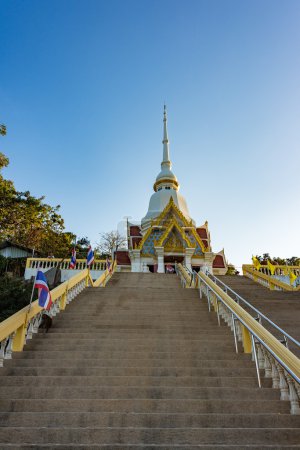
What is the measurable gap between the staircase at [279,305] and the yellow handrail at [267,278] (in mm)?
864

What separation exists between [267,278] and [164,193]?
17.8 meters

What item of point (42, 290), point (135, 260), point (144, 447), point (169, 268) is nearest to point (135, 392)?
point (144, 447)

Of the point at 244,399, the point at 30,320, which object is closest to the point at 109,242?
the point at 30,320

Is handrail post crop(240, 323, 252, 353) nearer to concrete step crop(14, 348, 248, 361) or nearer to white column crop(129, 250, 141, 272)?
concrete step crop(14, 348, 248, 361)

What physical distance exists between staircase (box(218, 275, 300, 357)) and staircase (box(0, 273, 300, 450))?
2.13 metres

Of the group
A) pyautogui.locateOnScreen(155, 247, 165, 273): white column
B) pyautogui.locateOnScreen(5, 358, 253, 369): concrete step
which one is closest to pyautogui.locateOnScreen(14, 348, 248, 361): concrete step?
pyautogui.locateOnScreen(5, 358, 253, 369): concrete step

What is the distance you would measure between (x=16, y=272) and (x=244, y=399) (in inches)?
951

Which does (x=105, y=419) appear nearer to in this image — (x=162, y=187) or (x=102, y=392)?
(x=102, y=392)

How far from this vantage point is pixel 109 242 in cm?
4134

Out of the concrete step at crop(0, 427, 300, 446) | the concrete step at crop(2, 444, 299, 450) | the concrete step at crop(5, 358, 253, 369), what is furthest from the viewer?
the concrete step at crop(5, 358, 253, 369)

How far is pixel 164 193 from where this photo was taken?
31.8m

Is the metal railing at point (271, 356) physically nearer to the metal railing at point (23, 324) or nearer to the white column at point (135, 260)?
the metal railing at point (23, 324)

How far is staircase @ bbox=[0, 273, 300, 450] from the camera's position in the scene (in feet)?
12.0

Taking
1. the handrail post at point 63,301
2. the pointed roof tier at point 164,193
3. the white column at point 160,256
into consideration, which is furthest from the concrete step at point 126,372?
the pointed roof tier at point 164,193
